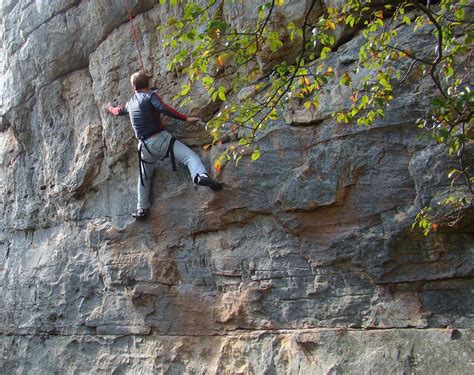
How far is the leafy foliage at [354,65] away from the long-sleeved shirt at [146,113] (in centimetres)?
71

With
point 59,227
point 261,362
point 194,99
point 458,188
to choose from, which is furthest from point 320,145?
point 59,227

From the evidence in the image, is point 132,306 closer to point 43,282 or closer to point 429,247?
point 43,282

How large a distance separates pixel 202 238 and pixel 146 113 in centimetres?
→ 175

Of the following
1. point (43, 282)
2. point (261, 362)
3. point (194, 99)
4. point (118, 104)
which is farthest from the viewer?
point (43, 282)

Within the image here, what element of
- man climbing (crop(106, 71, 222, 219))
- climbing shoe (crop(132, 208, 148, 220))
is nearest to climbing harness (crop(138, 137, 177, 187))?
man climbing (crop(106, 71, 222, 219))

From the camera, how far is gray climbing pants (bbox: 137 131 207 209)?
256 inches

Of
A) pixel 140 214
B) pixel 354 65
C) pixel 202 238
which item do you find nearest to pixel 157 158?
pixel 140 214

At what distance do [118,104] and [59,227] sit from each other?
2.30m

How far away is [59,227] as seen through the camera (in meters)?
8.45

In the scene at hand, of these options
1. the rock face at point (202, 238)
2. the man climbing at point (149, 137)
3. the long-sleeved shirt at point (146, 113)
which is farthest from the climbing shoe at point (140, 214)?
the long-sleeved shirt at point (146, 113)

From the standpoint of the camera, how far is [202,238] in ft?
22.3

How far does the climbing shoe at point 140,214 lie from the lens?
709 cm

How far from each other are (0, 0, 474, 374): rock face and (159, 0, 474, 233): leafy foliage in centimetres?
24

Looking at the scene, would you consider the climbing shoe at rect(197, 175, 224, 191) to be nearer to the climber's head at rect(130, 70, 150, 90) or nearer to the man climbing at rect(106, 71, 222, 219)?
the man climbing at rect(106, 71, 222, 219)
